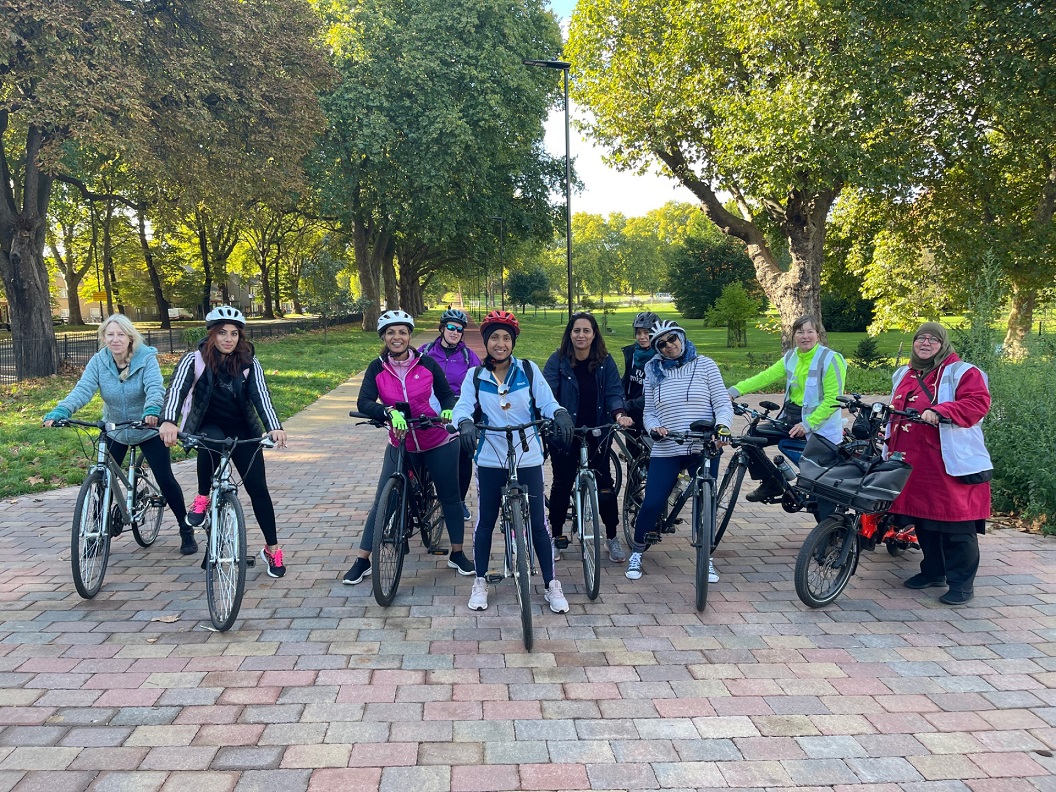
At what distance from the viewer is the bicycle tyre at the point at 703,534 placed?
176 inches

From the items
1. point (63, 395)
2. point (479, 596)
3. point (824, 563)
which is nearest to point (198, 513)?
point (479, 596)

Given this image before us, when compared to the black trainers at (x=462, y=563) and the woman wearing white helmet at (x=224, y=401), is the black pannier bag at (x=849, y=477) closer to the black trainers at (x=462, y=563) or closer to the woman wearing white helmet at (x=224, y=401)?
the black trainers at (x=462, y=563)

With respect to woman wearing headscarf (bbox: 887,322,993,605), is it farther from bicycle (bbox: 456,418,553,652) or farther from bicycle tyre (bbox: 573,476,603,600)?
bicycle (bbox: 456,418,553,652)

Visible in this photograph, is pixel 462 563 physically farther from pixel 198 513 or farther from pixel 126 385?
pixel 126 385

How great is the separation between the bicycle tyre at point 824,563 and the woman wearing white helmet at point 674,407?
70cm

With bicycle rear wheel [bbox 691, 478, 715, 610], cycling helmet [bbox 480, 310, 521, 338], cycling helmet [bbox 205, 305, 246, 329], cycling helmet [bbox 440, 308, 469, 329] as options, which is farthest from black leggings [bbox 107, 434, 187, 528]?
bicycle rear wheel [bbox 691, 478, 715, 610]

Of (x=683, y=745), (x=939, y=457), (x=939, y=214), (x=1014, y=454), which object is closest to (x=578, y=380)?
(x=939, y=457)

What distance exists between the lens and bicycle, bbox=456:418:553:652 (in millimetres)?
3971

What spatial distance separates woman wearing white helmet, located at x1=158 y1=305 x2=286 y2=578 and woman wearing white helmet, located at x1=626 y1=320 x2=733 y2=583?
244 centimetres

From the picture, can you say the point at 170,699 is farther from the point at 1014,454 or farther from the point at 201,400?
the point at 1014,454

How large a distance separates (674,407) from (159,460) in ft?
12.2

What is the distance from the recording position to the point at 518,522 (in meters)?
4.11

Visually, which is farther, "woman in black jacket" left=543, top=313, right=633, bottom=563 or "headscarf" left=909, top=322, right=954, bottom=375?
"woman in black jacket" left=543, top=313, right=633, bottom=563

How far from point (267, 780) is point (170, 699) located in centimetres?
90
